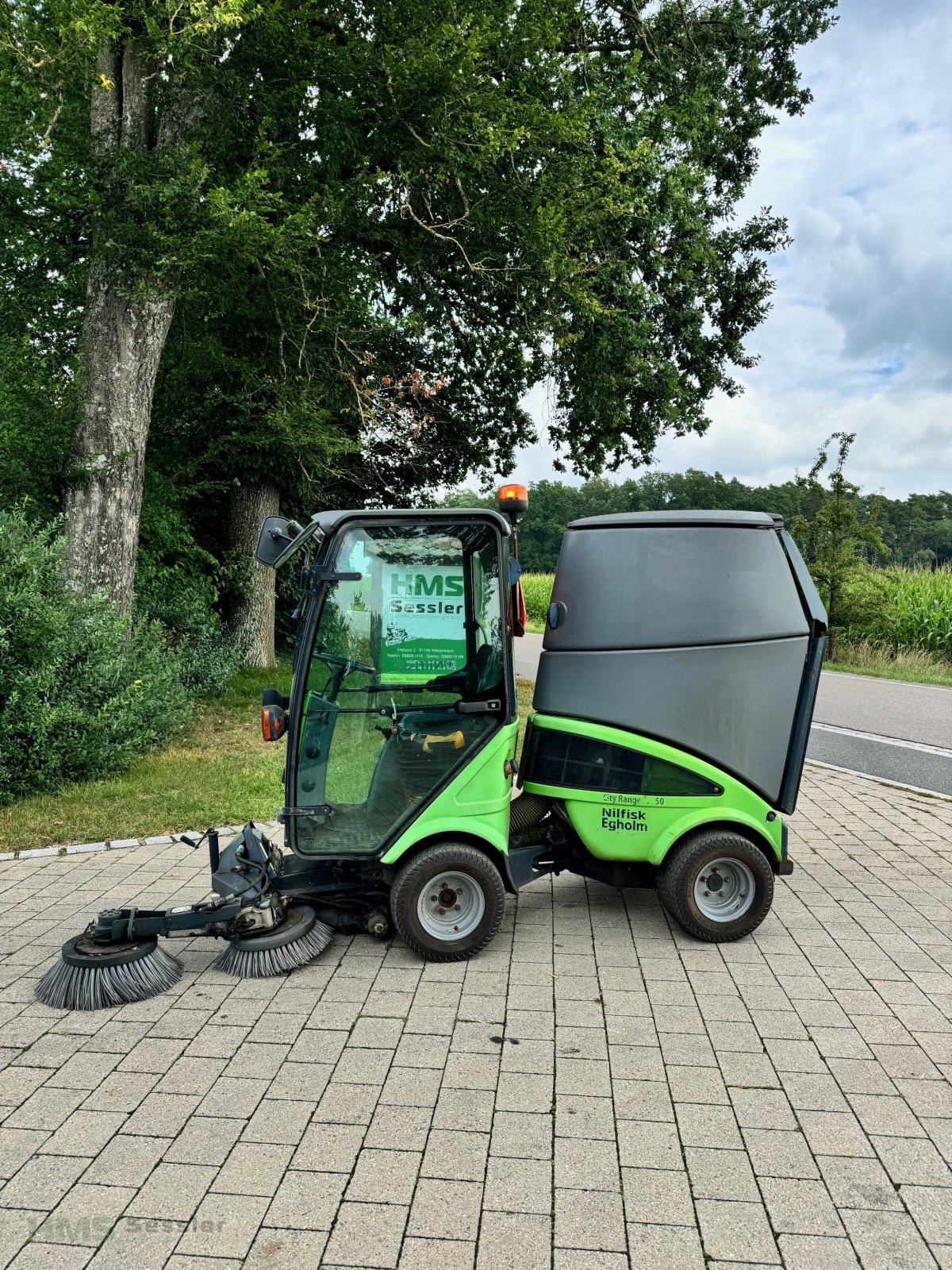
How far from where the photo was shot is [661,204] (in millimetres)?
13305

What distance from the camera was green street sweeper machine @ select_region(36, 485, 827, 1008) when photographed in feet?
14.0

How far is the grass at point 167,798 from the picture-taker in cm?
646

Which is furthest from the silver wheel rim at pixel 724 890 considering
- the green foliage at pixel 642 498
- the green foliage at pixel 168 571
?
the green foliage at pixel 642 498

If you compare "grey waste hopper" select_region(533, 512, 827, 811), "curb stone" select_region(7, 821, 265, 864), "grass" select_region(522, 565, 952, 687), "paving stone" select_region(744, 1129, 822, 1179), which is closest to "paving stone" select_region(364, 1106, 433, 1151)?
"paving stone" select_region(744, 1129, 822, 1179)

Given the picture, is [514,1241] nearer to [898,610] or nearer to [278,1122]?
[278,1122]

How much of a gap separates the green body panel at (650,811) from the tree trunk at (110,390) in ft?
21.4

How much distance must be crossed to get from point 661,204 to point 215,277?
265 inches

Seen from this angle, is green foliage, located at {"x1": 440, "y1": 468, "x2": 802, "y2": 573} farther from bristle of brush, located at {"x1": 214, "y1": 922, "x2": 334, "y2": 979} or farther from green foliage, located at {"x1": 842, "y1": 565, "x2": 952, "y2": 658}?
bristle of brush, located at {"x1": 214, "y1": 922, "x2": 334, "y2": 979}

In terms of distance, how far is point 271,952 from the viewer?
4191mm

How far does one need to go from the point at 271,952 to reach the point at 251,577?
32.9 feet

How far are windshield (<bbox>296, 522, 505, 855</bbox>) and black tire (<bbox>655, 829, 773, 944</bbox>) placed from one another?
115 centimetres

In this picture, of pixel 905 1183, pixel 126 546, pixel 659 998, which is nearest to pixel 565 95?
pixel 126 546

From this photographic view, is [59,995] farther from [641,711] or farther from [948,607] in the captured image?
[948,607]

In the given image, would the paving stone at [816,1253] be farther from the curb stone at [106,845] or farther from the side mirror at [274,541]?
the curb stone at [106,845]
